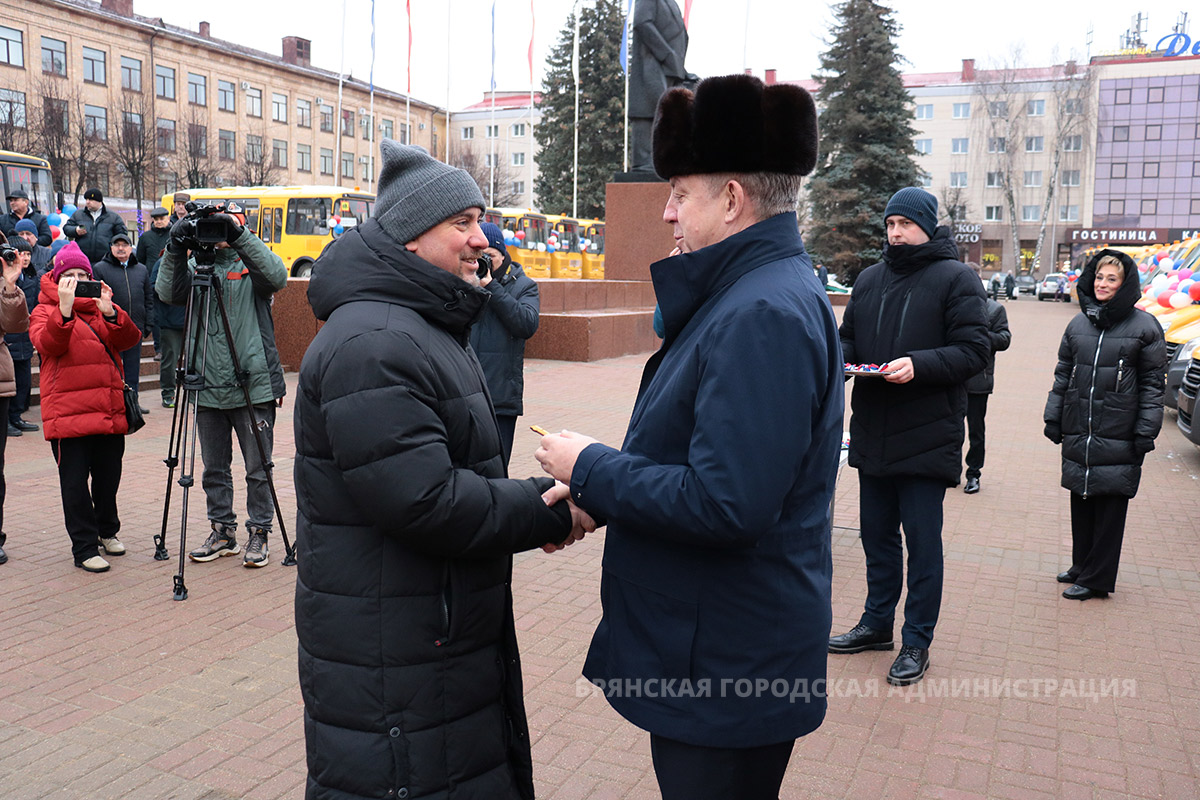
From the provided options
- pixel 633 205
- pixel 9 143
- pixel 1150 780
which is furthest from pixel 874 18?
pixel 1150 780

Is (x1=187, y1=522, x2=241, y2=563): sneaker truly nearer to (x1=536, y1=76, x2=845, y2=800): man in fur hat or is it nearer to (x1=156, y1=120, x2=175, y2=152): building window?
(x1=536, y1=76, x2=845, y2=800): man in fur hat

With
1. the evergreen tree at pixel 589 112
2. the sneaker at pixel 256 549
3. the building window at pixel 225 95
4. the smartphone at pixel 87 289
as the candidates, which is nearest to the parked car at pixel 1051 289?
the evergreen tree at pixel 589 112

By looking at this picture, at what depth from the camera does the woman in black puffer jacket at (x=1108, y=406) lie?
5.39m

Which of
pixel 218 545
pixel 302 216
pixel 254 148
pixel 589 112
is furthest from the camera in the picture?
pixel 254 148

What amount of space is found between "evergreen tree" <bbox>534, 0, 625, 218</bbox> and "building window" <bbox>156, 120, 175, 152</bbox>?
18.8 metres

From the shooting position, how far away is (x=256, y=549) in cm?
580

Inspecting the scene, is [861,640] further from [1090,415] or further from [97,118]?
[97,118]

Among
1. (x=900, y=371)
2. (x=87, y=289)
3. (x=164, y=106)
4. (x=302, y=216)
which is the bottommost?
(x=900, y=371)

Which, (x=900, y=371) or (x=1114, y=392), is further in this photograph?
(x=1114, y=392)

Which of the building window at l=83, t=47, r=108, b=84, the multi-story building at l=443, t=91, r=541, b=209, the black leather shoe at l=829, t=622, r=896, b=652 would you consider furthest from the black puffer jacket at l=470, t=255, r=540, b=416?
the multi-story building at l=443, t=91, r=541, b=209

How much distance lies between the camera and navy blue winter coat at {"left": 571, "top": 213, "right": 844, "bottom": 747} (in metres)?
1.83

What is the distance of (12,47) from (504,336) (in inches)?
2100

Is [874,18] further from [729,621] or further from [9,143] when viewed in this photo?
[729,621]

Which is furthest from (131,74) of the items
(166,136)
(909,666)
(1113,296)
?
(909,666)
